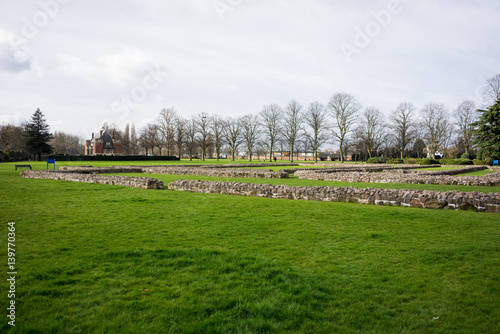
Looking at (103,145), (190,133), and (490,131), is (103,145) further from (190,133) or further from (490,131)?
(490,131)

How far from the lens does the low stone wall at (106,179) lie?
15.0 m

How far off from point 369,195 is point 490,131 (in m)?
40.0

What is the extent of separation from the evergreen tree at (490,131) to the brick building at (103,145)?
296ft

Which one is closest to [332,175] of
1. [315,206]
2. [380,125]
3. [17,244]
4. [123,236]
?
[315,206]

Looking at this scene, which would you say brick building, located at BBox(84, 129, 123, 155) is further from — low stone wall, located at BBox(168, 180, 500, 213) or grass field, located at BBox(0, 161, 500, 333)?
grass field, located at BBox(0, 161, 500, 333)

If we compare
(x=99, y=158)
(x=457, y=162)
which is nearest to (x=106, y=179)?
(x=99, y=158)

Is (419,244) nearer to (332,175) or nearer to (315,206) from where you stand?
(315,206)

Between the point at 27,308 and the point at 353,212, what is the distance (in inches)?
299

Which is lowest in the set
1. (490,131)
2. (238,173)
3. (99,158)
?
(238,173)

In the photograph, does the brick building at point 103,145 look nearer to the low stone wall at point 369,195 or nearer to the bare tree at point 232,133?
the bare tree at point 232,133

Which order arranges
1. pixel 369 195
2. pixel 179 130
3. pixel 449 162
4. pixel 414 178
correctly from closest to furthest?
pixel 369 195, pixel 414 178, pixel 449 162, pixel 179 130

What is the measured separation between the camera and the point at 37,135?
179 ft

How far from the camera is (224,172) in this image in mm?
24531

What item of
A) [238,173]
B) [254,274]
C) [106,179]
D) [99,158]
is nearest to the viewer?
[254,274]
